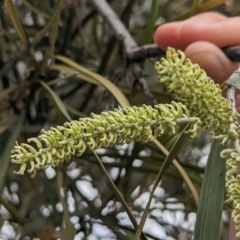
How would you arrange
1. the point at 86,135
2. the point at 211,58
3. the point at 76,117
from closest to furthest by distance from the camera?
1. the point at 86,135
2. the point at 211,58
3. the point at 76,117

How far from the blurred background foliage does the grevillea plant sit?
0.14m

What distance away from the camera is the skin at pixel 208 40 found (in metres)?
0.24

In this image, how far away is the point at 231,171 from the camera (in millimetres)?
130

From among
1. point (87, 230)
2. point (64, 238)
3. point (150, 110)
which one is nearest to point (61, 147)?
point (150, 110)

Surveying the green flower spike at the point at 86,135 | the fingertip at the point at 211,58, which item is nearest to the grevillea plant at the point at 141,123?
the green flower spike at the point at 86,135

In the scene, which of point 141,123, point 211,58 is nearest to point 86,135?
point 141,123

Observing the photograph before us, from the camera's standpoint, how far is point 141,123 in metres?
0.12

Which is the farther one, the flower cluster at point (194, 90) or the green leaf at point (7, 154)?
the green leaf at point (7, 154)

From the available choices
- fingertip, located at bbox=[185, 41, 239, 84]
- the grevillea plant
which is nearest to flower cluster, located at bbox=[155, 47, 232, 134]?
the grevillea plant

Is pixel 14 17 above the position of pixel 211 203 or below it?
above

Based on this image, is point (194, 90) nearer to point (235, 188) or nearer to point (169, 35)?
point (235, 188)

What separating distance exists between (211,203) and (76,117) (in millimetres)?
200

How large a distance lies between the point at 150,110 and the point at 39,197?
25 cm

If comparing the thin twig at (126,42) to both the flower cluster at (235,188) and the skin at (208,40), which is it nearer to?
the skin at (208,40)
